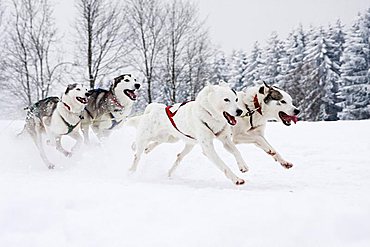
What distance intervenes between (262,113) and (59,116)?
12.3 feet

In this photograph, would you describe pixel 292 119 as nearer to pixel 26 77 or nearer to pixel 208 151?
pixel 208 151

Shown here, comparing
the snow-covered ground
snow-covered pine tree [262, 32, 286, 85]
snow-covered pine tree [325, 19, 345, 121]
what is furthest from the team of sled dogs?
snow-covered pine tree [262, 32, 286, 85]

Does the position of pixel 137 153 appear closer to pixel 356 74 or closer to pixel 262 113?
pixel 262 113

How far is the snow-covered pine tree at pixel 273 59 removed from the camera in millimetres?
41097

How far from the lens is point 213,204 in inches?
119

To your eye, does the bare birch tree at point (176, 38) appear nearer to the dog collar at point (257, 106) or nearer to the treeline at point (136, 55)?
the treeline at point (136, 55)

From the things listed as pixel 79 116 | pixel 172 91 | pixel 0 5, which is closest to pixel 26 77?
pixel 0 5

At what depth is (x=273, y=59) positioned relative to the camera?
42000 millimetres

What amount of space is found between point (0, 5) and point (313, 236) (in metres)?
19.9

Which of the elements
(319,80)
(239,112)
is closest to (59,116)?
(239,112)

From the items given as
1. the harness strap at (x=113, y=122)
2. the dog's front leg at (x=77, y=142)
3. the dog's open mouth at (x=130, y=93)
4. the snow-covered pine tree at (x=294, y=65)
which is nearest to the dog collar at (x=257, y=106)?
the dog's open mouth at (x=130, y=93)

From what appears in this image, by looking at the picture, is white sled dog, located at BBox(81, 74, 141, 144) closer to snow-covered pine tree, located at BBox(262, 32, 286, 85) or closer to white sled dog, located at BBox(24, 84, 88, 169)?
white sled dog, located at BBox(24, 84, 88, 169)

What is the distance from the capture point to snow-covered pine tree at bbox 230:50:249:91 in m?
43.4

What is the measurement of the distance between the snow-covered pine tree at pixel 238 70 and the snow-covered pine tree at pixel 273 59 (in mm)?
2606
